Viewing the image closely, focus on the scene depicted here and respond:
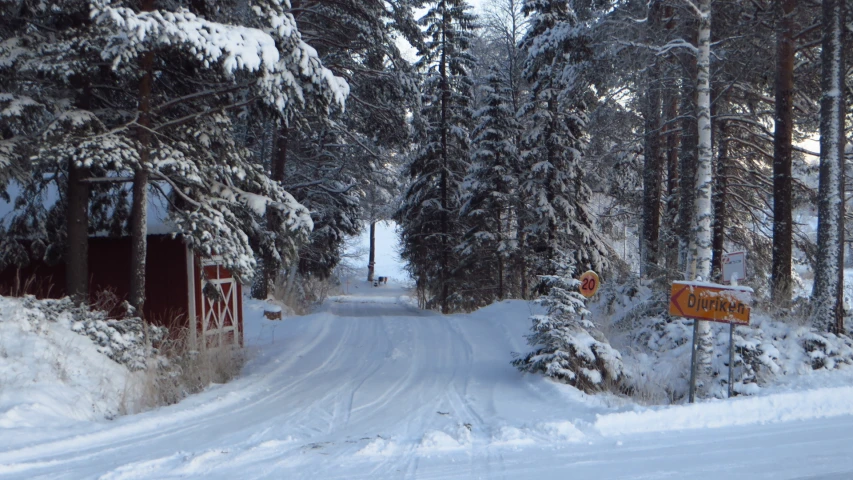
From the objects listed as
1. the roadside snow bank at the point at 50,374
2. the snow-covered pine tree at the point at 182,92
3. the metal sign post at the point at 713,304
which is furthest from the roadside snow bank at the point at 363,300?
the metal sign post at the point at 713,304

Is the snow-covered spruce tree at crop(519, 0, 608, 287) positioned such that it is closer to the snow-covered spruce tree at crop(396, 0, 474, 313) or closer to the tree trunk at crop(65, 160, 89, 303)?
the snow-covered spruce tree at crop(396, 0, 474, 313)

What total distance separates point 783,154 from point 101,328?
38.7 ft

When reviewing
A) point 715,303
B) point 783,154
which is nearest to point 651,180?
point 783,154

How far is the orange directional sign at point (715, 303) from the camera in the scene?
700 centimetres

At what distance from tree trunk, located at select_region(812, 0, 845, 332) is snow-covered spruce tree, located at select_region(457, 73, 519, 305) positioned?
11603mm

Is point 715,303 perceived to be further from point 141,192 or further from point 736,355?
point 141,192

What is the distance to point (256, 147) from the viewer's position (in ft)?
73.4

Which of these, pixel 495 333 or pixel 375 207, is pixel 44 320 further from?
pixel 375 207

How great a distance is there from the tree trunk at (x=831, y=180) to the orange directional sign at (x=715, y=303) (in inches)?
162

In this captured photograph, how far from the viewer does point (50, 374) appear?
7.16 metres

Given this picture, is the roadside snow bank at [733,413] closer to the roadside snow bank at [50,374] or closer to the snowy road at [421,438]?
the snowy road at [421,438]

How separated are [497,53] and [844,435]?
76.8ft

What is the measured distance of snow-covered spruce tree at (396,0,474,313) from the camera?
978 inches

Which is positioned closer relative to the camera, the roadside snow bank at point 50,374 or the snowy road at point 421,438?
the snowy road at point 421,438
